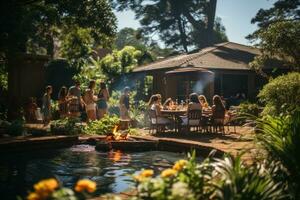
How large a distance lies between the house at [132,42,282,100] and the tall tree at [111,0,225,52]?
11901 millimetres

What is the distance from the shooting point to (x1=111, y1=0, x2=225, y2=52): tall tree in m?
39.4

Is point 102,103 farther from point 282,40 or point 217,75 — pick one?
point 217,75

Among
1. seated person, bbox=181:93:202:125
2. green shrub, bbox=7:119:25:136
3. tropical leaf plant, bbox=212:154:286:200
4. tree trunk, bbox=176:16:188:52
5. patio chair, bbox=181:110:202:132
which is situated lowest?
tropical leaf plant, bbox=212:154:286:200

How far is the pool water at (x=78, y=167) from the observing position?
281 inches

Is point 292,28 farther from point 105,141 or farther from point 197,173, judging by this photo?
point 197,173

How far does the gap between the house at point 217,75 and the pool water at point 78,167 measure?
36.2 feet

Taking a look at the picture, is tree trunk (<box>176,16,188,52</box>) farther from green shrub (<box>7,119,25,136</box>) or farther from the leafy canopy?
green shrub (<box>7,119,25,136</box>)

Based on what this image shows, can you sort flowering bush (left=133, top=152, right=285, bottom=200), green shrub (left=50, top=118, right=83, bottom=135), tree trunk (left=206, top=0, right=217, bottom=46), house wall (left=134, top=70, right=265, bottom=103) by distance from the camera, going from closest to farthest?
flowering bush (left=133, top=152, right=285, bottom=200), green shrub (left=50, top=118, right=83, bottom=135), house wall (left=134, top=70, right=265, bottom=103), tree trunk (left=206, top=0, right=217, bottom=46)

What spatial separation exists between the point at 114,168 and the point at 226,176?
520cm

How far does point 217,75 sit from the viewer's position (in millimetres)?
24016

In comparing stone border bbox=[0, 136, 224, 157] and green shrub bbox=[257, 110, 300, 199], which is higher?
green shrub bbox=[257, 110, 300, 199]

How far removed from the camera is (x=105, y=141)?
1119 centimetres

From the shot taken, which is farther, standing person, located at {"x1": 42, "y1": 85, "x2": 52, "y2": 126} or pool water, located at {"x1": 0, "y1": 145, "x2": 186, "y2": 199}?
standing person, located at {"x1": 42, "y1": 85, "x2": 52, "y2": 126}

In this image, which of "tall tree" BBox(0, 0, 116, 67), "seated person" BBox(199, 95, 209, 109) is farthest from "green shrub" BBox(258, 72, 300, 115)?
"tall tree" BBox(0, 0, 116, 67)
